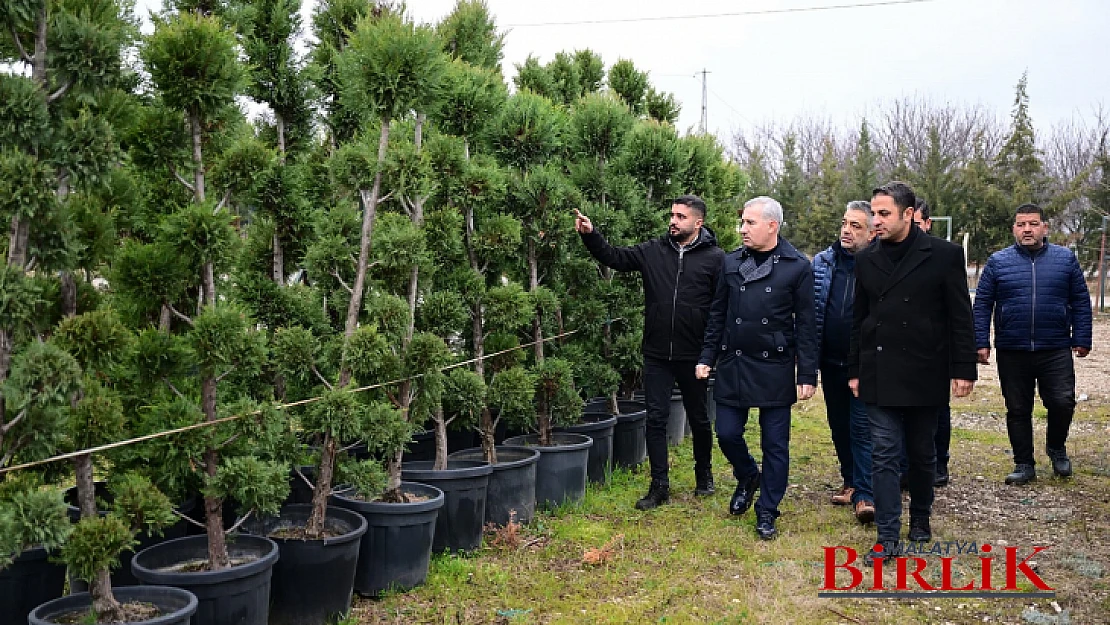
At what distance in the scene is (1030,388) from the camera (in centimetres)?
621

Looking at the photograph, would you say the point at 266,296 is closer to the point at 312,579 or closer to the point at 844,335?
the point at 312,579

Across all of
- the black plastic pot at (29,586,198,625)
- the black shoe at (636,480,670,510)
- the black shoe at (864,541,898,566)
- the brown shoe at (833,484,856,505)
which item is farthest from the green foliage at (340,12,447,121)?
the brown shoe at (833,484,856,505)

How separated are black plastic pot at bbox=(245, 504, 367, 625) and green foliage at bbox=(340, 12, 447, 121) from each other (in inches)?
74.4

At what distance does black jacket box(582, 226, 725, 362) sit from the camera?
18.1 feet

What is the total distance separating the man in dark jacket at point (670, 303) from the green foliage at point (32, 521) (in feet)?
11.3

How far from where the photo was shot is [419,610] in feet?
12.7

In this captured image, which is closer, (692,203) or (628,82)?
(692,203)

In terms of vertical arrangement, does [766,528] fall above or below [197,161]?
below

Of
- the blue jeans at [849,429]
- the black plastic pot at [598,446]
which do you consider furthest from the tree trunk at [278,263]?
the blue jeans at [849,429]

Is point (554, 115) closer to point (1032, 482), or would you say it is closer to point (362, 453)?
point (362, 453)

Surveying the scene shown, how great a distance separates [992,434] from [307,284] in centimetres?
625

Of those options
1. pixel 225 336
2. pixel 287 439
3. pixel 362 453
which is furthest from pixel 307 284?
pixel 225 336

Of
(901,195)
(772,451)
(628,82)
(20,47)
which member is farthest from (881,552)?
(628,82)

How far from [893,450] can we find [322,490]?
9.22ft
